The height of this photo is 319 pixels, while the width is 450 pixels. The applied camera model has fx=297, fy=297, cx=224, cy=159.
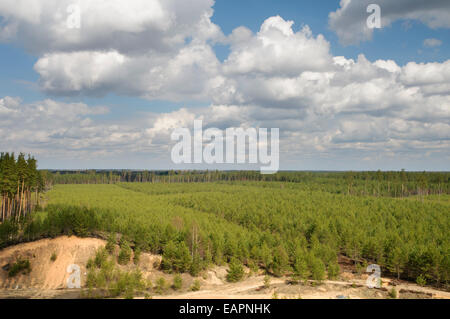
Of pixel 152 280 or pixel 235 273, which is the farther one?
pixel 235 273

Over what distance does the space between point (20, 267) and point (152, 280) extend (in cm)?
1716

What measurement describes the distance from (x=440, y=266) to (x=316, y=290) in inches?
700

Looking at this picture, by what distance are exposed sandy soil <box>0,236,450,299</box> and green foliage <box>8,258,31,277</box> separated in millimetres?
489

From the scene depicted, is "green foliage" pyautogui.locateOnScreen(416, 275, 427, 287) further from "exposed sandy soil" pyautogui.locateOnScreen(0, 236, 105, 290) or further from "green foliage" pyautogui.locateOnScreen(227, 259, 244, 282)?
"exposed sandy soil" pyautogui.locateOnScreen(0, 236, 105, 290)

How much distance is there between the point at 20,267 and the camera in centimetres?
3897

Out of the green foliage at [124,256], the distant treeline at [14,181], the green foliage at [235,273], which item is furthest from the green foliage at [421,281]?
the distant treeline at [14,181]

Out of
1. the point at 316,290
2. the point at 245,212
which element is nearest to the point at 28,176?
the point at 245,212

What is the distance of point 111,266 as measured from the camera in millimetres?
39250

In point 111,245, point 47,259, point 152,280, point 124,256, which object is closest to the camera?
point 152,280

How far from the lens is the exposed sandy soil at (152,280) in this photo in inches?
1296

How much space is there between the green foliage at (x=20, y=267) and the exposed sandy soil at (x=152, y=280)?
0.49 meters

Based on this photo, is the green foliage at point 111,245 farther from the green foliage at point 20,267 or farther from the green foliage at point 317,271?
the green foliage at point 317,271

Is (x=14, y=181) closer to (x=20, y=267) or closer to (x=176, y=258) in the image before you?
(x=20, y=267)

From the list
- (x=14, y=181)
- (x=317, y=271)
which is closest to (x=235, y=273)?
(x=317, y=271)
